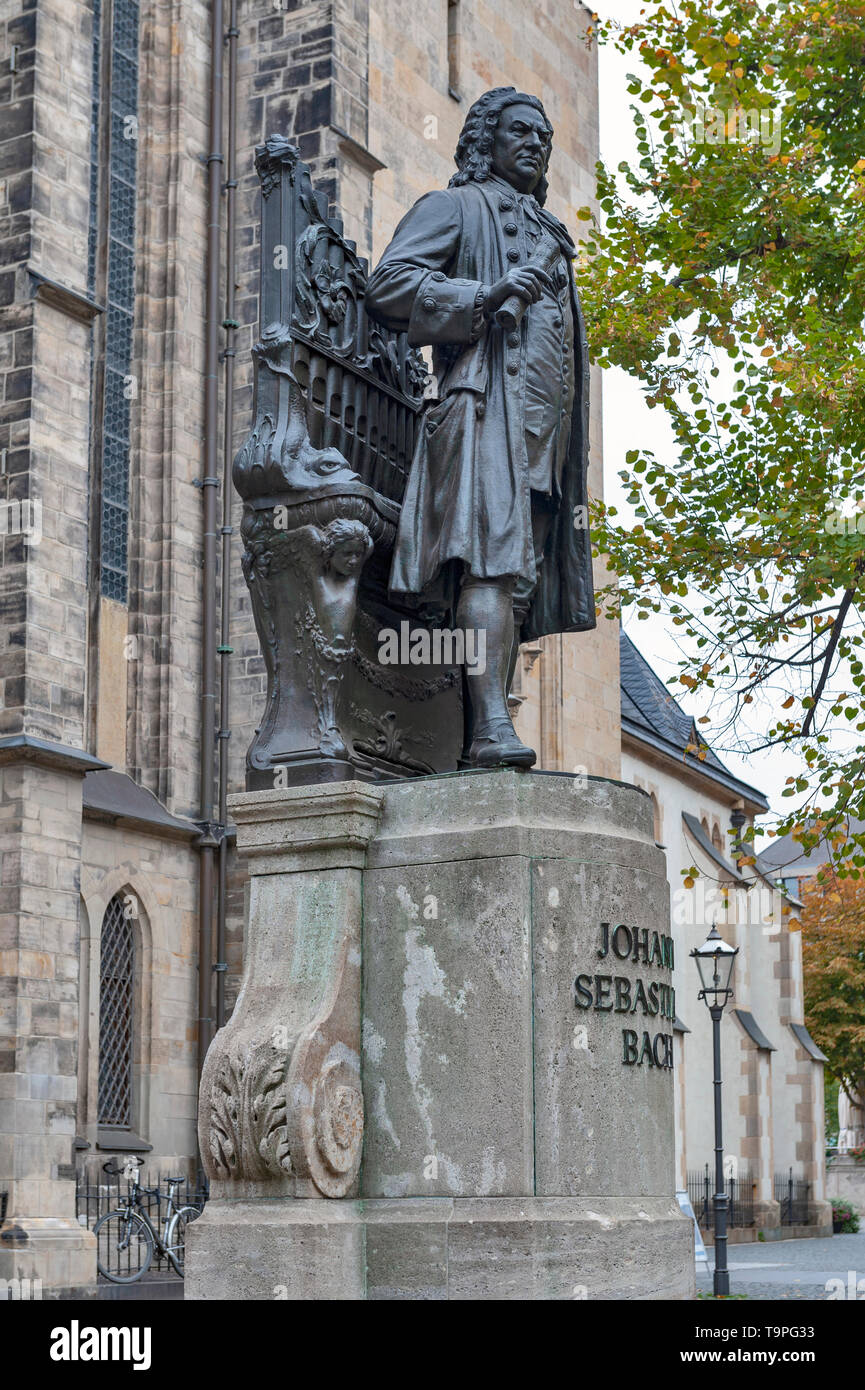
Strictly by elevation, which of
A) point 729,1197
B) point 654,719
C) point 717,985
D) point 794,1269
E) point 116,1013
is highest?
point 654,719

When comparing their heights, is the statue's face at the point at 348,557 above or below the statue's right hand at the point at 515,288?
below

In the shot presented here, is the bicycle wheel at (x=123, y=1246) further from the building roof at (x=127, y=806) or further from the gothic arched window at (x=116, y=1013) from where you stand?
the building roof at (x=127, y=806)

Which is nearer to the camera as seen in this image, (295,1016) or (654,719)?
(295,1016)

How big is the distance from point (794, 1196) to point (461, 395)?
126ft

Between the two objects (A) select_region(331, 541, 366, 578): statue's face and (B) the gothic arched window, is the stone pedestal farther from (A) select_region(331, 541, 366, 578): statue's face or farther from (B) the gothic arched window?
(B) the gothic arched window

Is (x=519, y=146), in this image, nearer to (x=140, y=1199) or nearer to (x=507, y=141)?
(x=507, y=141)

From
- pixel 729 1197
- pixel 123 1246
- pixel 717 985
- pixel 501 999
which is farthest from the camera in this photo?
pixel 729 1197

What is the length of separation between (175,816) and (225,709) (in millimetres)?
1344

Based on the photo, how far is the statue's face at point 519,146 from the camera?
21.9ft

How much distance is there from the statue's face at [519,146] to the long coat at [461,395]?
0.08 meters

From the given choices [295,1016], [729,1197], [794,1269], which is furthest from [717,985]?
[729,1197]

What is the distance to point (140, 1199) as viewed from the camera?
17.2 metres

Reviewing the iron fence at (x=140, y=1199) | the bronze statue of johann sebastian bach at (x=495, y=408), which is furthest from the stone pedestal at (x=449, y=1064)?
the iron fence at (x=140, y=1199)

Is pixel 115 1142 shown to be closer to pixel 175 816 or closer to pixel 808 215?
pixel 175 816
